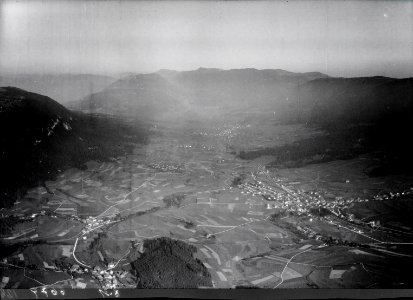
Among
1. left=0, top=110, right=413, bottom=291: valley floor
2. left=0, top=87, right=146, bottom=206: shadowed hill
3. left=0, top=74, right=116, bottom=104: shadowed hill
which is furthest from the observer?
left=0, top=74, right=116, bottom=104: shadowed hill

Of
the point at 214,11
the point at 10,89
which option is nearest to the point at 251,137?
the point at 214,11

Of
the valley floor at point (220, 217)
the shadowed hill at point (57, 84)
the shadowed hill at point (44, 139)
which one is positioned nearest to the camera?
the valley floor at point (220, 217)

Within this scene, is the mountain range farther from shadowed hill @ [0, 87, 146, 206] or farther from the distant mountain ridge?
shadowed hill @ [0, 87, 146, 206]

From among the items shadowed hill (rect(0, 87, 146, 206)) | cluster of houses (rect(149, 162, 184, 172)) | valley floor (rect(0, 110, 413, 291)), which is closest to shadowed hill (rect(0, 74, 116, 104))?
shadowed hill (rect(0, 87, 146, 206))

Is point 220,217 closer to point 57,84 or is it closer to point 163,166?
point 163,166

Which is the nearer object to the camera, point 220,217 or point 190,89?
point 220,217

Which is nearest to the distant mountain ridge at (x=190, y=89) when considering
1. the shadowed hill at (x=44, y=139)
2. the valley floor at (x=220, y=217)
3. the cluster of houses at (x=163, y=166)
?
the shadowed hill at (x=44, y=139)

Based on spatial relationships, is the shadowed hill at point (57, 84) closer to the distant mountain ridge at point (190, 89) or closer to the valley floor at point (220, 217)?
the distant mountain ridge at point (190, 89)

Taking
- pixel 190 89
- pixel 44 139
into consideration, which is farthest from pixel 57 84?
pixel 190 89

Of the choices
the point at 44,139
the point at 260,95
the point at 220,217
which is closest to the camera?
the point at 220,217
